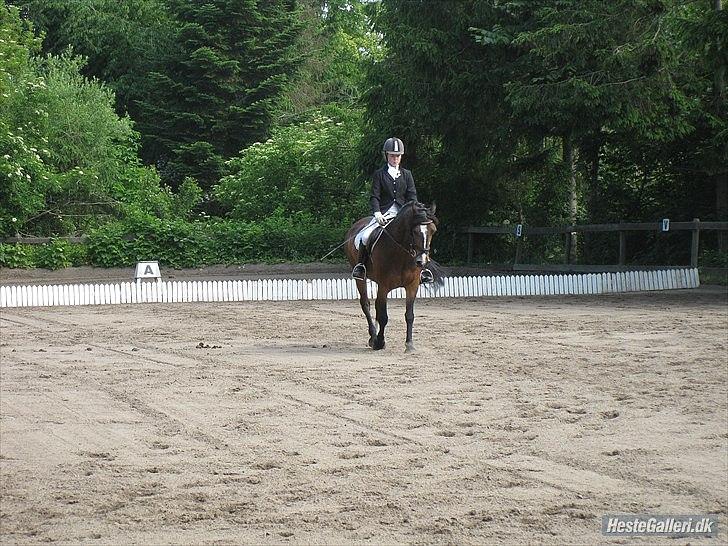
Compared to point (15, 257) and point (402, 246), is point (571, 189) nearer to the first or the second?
point (15, 257)

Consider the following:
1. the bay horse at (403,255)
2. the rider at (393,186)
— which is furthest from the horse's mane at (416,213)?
the rider at (393,186)

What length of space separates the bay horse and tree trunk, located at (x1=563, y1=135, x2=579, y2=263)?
15.1 m

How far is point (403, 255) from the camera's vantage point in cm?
1495

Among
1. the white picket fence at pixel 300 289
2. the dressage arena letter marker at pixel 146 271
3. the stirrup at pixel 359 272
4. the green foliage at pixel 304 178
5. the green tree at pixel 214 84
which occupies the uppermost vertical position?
the green tree at pixel 214 84

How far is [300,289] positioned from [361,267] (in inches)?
377

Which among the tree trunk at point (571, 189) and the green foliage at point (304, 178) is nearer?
the tree trunk at point (571, 189)

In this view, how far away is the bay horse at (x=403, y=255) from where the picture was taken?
14.4 meters

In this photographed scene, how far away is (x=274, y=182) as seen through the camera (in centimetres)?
3934

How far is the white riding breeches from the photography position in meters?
15.3

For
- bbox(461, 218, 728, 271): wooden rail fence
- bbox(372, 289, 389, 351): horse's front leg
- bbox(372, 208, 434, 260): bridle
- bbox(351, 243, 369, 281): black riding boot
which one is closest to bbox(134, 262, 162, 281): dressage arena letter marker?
bbox(461, 218, 728, 271): wooden rail fence

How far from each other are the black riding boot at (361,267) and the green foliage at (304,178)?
21.4 metres

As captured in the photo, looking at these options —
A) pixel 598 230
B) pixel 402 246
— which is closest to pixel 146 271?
pixel 598 230

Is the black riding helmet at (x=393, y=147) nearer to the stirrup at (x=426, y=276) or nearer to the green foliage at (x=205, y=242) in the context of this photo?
the stirrup at (x=426, y=276)

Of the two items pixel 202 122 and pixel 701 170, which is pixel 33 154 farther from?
pixel 701 170
